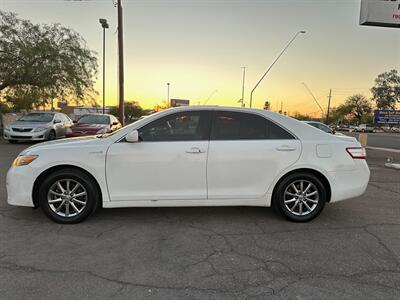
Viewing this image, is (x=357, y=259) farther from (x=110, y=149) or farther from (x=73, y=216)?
(x=73, y=216)

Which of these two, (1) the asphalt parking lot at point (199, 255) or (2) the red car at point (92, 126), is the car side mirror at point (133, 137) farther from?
(2) the red car at point (92, 126)

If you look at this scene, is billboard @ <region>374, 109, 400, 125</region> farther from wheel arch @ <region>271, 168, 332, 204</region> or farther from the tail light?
wheel arch @ <region>271, 168, 332, 204</region>

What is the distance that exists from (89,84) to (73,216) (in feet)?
68.6

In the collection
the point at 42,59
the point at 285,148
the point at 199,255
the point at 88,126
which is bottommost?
the point at 199,255

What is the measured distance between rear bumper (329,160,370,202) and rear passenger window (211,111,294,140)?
88cm

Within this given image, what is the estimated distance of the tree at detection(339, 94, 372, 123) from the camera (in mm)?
104125

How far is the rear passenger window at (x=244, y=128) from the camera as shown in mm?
4660

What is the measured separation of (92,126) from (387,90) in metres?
95.3

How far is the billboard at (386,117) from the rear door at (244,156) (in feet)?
155

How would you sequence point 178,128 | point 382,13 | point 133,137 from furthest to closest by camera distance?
1. point 382,13
2. point 178,128
3. point 133,137

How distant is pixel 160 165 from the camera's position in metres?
4.45

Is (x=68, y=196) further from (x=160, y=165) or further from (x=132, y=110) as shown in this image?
(x=132, y=110)

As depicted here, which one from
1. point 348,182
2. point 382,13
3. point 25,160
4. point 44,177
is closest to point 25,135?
point 25,160

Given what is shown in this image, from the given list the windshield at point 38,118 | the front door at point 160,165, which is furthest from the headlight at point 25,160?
the windshield at point 38,118
